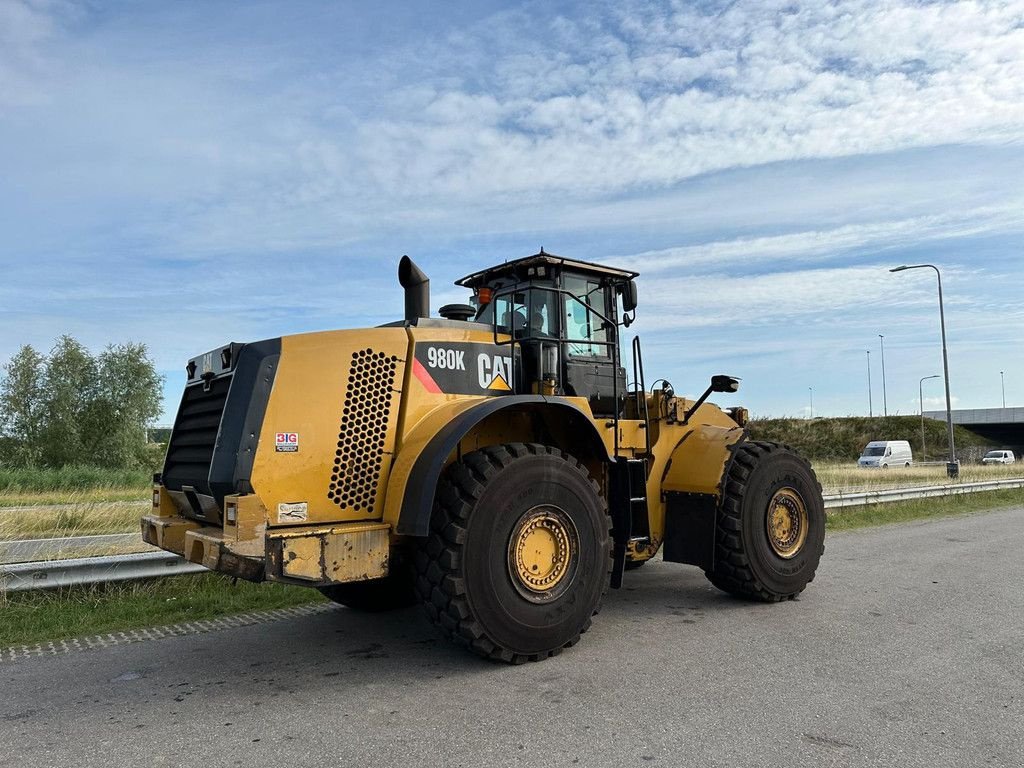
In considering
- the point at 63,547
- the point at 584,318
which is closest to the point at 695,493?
the point at 584,318

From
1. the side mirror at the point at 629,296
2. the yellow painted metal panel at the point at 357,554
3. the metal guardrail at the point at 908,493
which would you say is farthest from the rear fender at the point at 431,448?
the metal guardrail at the point at 908,493

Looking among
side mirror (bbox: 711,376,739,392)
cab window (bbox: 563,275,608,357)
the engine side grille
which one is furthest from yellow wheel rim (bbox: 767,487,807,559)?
the engine side grille

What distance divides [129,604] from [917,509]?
45.6 feet

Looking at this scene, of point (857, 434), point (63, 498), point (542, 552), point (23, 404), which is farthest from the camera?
point (857, 434)

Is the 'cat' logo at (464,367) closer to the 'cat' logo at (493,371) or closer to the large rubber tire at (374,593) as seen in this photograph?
the 'cat' logo at (493,371)

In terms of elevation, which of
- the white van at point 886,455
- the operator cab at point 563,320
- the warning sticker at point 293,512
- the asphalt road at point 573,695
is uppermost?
the operator cab at point 563,320

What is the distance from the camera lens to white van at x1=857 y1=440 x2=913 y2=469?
4041cm

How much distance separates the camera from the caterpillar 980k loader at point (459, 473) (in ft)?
14.8

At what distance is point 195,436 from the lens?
518cm

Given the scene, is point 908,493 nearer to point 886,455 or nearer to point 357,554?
point 357,554

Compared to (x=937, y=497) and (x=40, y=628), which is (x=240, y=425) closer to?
(x=40, y=628)

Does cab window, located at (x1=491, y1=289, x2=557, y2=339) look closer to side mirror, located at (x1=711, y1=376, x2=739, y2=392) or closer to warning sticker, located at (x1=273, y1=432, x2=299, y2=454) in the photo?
side mirror, located at (x1=711, y1=376, x2=739, y2=392)

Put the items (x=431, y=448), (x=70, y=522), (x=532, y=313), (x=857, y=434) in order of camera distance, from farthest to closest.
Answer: (x=857, y=434) < (x=70, y=522) < (x=532, y=313) < (x=431, y=448)

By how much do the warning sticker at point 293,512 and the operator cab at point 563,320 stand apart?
1.81 m
